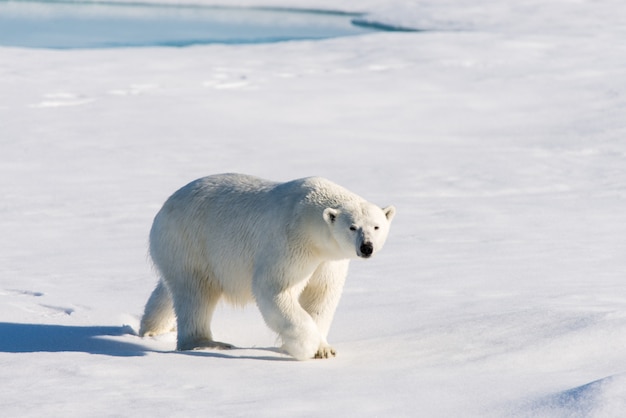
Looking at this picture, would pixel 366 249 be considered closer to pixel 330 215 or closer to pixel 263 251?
pixel 330 215

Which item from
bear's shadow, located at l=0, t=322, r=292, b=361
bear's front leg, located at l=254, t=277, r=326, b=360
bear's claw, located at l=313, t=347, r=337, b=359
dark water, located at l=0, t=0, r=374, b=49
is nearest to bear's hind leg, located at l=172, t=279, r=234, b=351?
bear's shadow, located at l=0, t=322, r=292, b=361

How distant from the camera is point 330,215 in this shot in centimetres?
397

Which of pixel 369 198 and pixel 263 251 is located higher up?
pixel 263 251

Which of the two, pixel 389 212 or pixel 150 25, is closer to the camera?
pixel 389 212

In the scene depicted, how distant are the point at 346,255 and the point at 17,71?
10980 millimetres

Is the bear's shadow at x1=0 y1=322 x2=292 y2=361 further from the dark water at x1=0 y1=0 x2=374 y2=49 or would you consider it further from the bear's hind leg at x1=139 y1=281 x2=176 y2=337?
the dark water at x1=0 y1=0 x2=374 y2=49

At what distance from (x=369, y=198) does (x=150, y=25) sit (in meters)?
15.0

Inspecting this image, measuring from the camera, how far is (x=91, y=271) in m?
6.01

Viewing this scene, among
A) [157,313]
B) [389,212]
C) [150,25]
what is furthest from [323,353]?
[150,25]

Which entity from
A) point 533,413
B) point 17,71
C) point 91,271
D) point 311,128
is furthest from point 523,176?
point 17,71

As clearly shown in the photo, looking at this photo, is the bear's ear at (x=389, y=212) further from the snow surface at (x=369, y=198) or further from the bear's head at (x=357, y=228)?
the snow surface at (x=369, y=198)

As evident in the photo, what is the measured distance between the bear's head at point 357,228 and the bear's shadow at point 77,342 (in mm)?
555

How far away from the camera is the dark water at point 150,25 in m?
19.1

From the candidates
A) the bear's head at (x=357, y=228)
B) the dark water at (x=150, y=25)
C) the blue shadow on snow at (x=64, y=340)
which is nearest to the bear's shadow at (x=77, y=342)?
the blue shadow on snow at (x=64, y=340)
